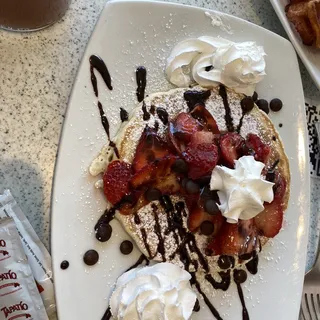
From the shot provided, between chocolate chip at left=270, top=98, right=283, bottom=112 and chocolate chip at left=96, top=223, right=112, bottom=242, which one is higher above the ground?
chocolate chip at left=270, top=98, right=283, bottom=112

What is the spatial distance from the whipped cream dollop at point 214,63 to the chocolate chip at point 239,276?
1.55 feet

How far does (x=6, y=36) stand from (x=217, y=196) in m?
0.65

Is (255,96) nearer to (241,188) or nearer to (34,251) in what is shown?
(241,188)

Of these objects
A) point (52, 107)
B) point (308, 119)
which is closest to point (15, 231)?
point (52, 107)

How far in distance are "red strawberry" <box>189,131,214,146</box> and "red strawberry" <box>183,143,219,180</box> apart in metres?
0.02

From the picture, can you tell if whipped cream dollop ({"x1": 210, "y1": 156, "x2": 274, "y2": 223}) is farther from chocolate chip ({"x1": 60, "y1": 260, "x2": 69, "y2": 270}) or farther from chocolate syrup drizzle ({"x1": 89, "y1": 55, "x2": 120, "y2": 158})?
chocolate chip ({"x1": 60, "y1": 260, "x2": 69, "y2": 270})

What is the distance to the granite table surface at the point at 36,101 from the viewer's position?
4.50 feet

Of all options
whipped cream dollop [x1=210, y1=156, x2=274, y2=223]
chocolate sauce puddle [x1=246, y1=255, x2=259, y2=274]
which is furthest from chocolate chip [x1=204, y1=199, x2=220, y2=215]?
chocolate sauce puddle [x1=246, y1=255, x2=259, y2=274]

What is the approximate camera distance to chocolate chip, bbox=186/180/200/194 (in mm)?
1335

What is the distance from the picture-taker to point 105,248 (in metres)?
1.36

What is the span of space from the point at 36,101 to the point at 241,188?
54 cm

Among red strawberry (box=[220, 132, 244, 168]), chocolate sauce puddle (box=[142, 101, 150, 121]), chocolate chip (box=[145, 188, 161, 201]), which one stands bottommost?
chocolate chip (box=[145, 188, 161, 201])

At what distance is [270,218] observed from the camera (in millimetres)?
1438

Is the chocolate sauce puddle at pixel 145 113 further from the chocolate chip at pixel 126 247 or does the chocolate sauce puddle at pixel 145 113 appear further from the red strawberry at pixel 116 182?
the chocolate chip at pixel 126 247
